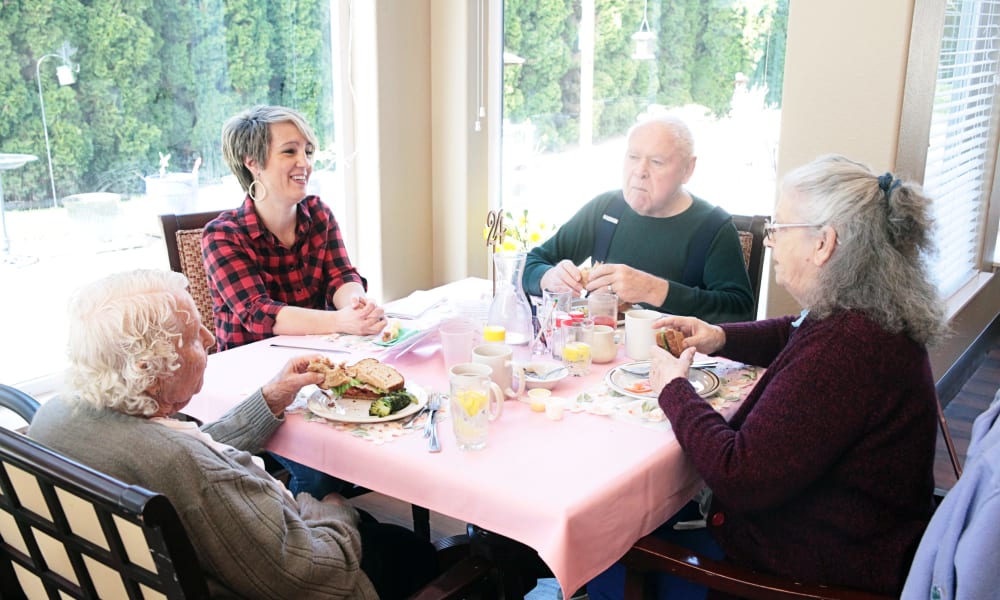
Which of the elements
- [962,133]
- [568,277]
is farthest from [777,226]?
[962,133]

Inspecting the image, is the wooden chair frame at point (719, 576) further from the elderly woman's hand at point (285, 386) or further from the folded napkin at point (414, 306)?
the folded napkin at point (414, 306)

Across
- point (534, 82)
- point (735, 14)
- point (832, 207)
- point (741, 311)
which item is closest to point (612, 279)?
point (741, 311)

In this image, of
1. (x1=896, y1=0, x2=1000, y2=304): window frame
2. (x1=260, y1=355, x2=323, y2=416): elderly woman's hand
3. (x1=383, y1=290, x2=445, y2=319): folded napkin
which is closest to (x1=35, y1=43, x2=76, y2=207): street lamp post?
(x1=383, y1=290, x2=445, y2=319): folded napkin

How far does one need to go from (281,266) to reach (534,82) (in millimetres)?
1699

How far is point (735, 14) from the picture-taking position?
3.10 meters

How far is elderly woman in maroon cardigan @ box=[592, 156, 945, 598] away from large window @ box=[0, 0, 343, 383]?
2.10 metres

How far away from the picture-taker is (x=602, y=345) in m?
1.88

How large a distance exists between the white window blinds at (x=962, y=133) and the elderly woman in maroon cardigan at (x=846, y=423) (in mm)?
1845

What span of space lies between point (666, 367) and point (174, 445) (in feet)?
2.93

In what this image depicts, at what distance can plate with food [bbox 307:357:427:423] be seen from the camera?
158 centimetres

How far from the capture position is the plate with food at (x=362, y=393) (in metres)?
1.58

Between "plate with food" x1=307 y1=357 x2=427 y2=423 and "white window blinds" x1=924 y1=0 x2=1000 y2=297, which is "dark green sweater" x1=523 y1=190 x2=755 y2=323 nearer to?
"plate with food" x1=307 y1=357 x2=427 y2=423

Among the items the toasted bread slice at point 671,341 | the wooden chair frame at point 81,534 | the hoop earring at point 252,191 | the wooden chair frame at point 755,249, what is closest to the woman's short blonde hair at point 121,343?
the wooden chair frame at point 81,534

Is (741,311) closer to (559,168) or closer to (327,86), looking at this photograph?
(559,168)
